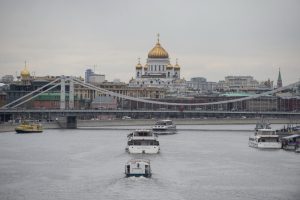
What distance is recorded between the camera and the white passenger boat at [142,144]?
5916 cm

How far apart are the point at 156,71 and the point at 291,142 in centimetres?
9944

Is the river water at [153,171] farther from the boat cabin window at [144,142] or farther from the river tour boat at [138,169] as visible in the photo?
the boat cabin window at [144,142]

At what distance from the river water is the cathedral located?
8986 cm

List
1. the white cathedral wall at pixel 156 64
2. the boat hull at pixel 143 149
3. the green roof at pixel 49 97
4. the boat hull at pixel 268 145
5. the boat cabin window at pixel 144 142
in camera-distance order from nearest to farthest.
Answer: the boat hull at pixel 143 149, the boat cabin window at pixel 144 142, the boat hull at pixel 268 145, the green roof at pixel 49 97, the white cathedral wall at pixel 156 64

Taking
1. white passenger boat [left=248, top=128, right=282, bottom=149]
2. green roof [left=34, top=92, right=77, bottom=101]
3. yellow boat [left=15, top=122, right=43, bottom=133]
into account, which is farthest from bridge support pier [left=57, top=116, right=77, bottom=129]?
white passenger boat [left=248, top=128, right=282, bottom=149]

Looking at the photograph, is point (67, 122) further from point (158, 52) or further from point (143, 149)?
point (158, 52)

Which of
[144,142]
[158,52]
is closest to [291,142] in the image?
[144,142]

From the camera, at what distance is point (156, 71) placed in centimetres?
16350

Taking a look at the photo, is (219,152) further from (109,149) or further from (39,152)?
(39,152)

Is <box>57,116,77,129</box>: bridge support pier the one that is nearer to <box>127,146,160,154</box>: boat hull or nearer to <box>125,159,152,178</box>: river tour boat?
<box>127,146,160,154</box>: boat hull

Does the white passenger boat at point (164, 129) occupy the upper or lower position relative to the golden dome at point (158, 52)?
lower

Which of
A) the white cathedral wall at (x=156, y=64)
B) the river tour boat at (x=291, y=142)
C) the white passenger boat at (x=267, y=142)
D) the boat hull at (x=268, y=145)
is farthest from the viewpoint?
the white cathedral wall at (x=156, y=64)

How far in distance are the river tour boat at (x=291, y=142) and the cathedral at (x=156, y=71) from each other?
93.4 metres

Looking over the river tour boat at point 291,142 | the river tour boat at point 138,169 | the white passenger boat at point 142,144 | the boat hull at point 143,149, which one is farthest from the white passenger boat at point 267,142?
the river tour boat at point 138,169
